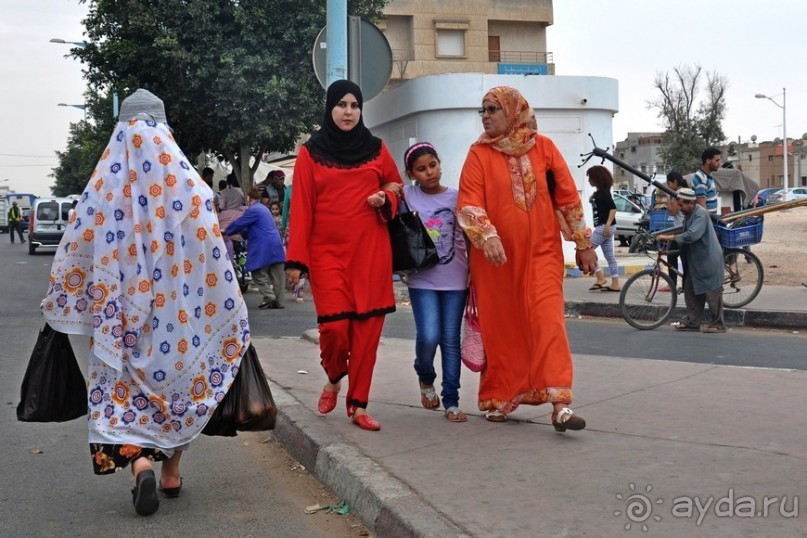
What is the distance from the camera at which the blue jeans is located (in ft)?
19.9

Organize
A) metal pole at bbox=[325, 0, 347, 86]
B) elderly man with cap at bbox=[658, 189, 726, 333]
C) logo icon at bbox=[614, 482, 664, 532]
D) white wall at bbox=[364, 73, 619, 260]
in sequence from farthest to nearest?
white wall at bbox=[364, 73, 619, 260] → elderly man with cap at bbox=[658, 189, 726, 333] → metal pole at bbox=[325, 0, 347, 86] → logo icon at bbox=[614, 482, 664, 532]

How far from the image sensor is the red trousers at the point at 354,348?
581cm

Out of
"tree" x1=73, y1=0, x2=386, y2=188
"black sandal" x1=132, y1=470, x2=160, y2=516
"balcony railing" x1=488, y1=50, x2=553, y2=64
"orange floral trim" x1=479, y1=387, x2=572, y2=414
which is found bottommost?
"black sandal" x1=132, y1=470, x2=160, y2=516

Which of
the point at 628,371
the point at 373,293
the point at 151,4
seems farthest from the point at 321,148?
the point at 151,4

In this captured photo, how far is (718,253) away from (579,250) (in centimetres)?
557

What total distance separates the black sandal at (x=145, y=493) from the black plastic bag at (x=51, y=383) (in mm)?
474

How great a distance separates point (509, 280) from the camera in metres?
5.84

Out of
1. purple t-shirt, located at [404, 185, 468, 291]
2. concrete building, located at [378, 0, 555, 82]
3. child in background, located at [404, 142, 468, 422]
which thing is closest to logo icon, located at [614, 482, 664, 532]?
child in background, located at [404, 142, 468, 422]

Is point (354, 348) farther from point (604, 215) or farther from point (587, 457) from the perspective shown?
point (604, 215)

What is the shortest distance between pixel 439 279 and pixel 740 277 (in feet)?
22.7

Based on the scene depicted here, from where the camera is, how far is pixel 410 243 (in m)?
5.87

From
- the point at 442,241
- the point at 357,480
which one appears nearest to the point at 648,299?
the point at 442,241

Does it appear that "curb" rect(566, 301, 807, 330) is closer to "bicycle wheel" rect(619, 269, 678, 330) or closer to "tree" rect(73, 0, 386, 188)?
"bicycle wheel" rect(619, 269, 678, 330)

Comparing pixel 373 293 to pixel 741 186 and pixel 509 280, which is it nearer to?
pixel 509 280
